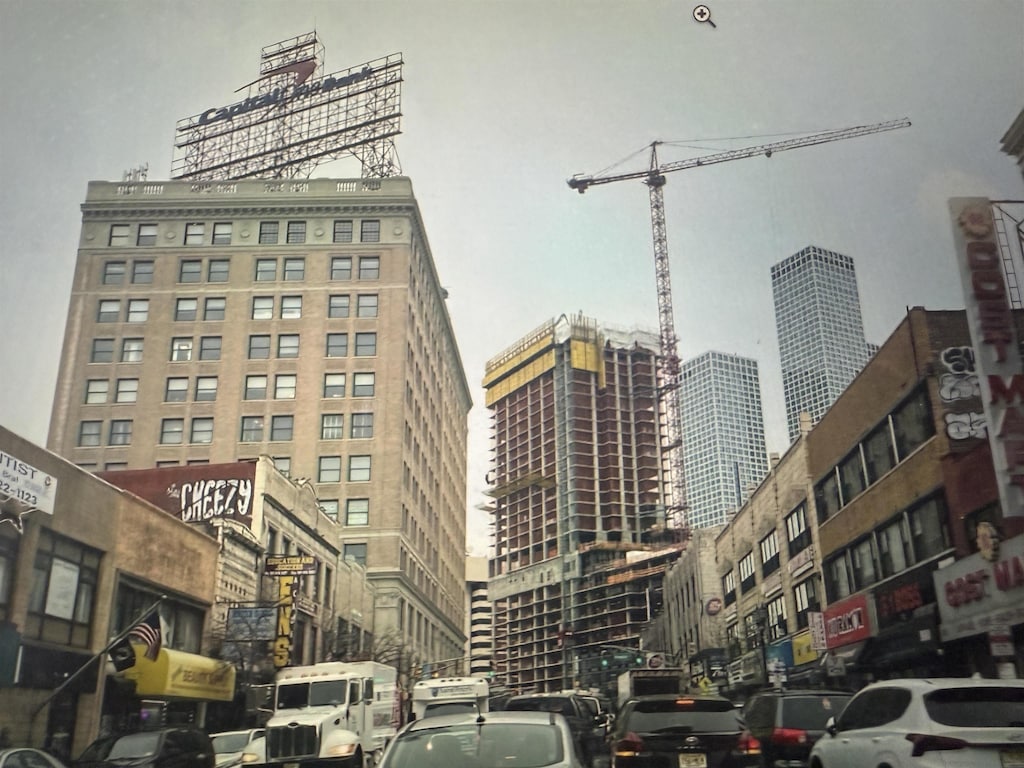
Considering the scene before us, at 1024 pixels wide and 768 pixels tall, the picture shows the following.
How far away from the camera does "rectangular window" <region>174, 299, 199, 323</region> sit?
73000mm

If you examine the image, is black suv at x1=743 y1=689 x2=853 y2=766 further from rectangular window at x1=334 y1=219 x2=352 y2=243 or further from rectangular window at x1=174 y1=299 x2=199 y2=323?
rectangular window at x1=334 y1=219 x2=352 y2=243

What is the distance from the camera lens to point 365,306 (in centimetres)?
7431

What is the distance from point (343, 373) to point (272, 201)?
641 inches

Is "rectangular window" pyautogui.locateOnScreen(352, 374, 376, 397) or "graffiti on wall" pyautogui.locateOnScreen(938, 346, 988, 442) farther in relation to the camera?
"rectangular window" pyautogui.locateOnScreen(352, 374, 376, 397)

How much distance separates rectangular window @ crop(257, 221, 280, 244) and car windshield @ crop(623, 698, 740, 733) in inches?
2711

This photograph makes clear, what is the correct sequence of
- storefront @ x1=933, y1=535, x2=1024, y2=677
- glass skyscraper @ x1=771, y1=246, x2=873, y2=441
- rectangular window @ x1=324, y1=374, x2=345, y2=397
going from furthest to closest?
1. glass skyscraper @ x1=771, y1=246, x2=873, y2=441
2. rectangular window @ x1=324, y1=374, x2=345, y2=397
3. storefront @ x1=933, y1=535, x2=1024, y2=677

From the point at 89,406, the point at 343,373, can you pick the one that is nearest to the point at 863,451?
the point at 343,373

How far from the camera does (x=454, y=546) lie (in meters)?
108

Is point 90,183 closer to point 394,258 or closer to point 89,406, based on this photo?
point 89,406

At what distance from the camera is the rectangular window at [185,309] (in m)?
73.0

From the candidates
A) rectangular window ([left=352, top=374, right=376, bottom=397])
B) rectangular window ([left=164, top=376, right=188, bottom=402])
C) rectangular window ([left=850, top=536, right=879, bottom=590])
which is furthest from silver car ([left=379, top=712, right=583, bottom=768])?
rectangular window ([left=164, top=376, right=188, bottom=402])

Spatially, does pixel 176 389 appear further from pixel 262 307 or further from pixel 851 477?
pixel 851 477

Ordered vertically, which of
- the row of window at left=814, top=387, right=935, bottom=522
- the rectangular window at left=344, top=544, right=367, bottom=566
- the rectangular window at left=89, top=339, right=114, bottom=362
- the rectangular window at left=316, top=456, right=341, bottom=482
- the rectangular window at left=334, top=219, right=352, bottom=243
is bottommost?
the row of window at left=814, top=387, right=935, bottom=522

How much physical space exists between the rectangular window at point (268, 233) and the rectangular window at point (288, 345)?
8.48 m
